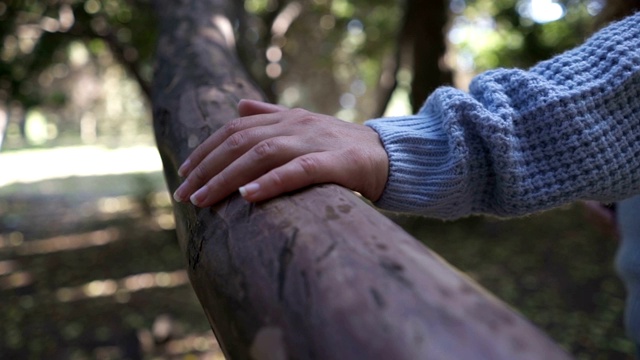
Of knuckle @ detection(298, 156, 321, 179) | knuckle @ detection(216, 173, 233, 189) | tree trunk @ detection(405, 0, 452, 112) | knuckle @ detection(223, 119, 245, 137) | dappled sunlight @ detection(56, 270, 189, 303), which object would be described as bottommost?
dappled sunlight @ detection(56, 270, 189, 303)

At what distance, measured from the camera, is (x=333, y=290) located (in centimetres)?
78

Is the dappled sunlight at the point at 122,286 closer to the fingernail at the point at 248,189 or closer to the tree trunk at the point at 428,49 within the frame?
the tree trunk at the point at 428,49

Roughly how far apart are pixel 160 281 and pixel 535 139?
629 cm

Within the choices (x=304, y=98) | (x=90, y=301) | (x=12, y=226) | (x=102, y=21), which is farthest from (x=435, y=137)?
(x=304, y=98)

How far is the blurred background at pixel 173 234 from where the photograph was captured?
17.8ft

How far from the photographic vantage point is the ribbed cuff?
128 cm

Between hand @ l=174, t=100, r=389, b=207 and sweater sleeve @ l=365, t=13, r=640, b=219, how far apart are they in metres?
0.07

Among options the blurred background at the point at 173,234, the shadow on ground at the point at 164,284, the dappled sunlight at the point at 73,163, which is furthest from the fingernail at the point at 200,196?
the dappled sunlight at the point at 73,163

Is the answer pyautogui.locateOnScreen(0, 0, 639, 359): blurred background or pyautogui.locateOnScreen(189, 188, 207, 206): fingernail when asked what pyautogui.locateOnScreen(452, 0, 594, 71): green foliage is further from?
pyautogui.locateOnScreen(189, 188, 207, 206): fingernail

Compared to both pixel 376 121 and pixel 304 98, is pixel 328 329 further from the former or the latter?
pixel 304 98

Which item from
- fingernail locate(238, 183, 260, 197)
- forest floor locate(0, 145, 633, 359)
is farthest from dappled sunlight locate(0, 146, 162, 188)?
fingernail locate(238, 183, 260, 197)

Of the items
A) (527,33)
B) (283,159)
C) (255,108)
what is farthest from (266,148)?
(527,33)

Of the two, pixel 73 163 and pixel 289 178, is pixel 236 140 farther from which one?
pixel 73 163

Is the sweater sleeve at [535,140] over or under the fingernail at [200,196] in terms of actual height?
over
